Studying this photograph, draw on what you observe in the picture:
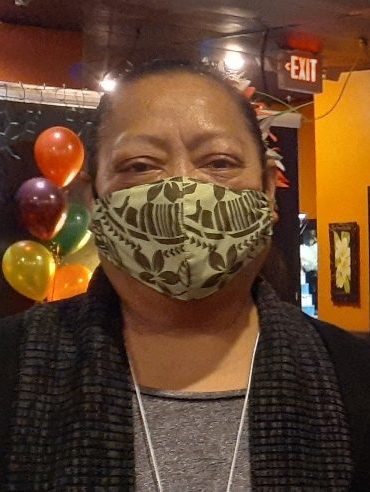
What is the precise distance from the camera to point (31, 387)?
37.6 inches

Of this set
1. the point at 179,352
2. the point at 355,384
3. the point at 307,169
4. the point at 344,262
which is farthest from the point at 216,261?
the point at 307,169

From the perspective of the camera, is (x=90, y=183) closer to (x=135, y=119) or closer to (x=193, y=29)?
(x=135, y=119)

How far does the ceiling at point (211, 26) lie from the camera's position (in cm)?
442

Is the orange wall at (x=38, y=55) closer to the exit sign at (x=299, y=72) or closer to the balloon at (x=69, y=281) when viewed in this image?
the exit sign at (x=299, y=72)

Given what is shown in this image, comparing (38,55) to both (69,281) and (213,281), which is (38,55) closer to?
(69,281)

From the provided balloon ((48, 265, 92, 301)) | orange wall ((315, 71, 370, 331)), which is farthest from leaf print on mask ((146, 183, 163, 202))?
orange wall ((315, 71, 370, 331))

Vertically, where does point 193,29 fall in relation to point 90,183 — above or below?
above

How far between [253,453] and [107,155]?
41cm

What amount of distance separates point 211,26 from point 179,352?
4.11 meters

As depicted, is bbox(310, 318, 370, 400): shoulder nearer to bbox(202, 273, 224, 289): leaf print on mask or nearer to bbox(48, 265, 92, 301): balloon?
bbox(202, 273, 224, 289): leaf print on mask

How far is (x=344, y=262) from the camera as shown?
4941mm

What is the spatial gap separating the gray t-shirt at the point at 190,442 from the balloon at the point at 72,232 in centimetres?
146

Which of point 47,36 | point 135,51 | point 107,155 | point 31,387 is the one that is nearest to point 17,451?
point 31,387

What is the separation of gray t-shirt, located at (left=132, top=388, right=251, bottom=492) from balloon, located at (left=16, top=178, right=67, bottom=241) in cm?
144
